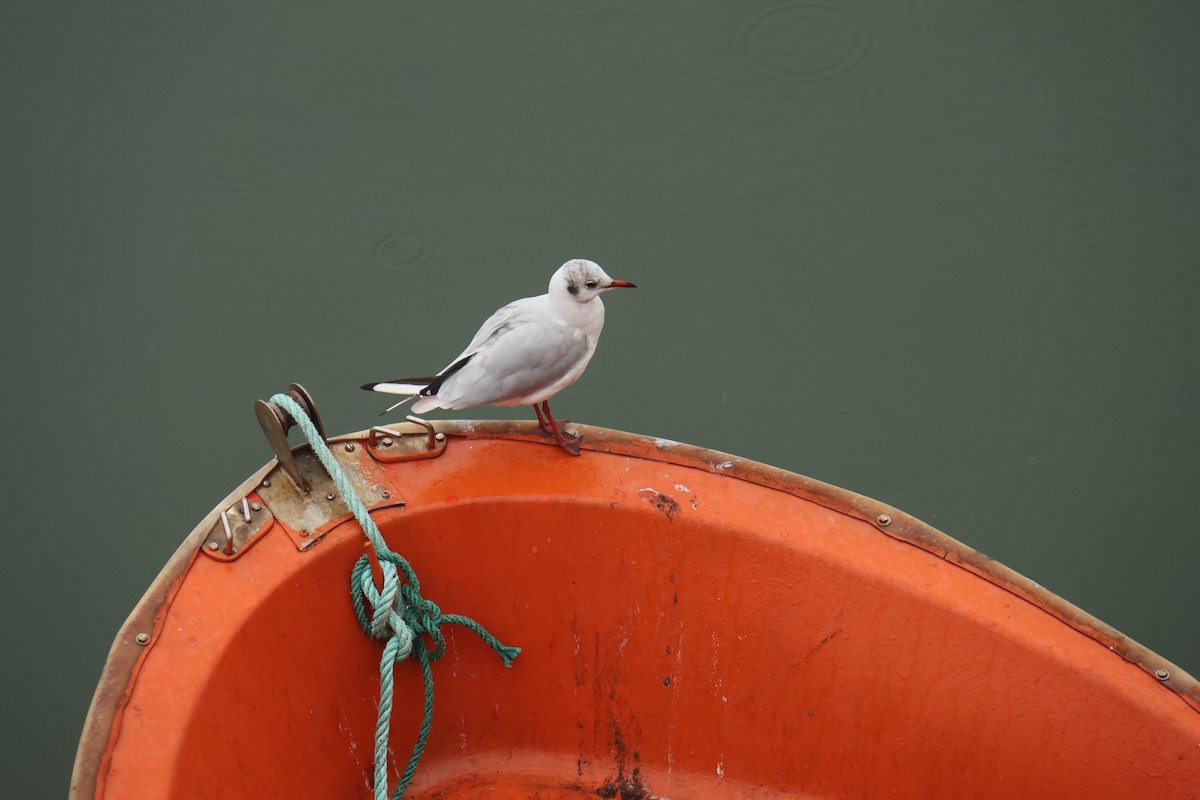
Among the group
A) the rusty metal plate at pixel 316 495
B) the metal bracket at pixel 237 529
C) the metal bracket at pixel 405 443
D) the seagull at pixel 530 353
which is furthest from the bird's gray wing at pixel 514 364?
the metal bracket at pixel 237 529

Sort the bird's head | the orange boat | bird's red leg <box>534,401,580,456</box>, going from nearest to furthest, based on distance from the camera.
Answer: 1. the orange boat
2. the bird's head
3. bird's red leg <box>534,401,580,456</box>

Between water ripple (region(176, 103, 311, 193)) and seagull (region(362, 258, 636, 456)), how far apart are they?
2.02m

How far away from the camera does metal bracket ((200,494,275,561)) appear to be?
2.08 m

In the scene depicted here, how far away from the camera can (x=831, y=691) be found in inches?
88.3

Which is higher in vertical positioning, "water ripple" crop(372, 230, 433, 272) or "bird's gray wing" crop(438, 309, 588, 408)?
"water ripple" crop(372, 230, 433, 272)

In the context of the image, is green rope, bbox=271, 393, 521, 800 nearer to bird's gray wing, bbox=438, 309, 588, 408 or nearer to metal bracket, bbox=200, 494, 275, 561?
metal bracket, bbox=200, 494, 275, 561

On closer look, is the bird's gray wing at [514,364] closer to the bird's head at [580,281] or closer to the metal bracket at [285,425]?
the bird's head at [580,281]

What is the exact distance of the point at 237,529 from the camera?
83.3 inches

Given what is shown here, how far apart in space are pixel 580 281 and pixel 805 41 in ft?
8.42

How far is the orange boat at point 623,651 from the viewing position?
77.7 inches

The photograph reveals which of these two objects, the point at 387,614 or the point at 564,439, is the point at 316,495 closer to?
the point at 387,614

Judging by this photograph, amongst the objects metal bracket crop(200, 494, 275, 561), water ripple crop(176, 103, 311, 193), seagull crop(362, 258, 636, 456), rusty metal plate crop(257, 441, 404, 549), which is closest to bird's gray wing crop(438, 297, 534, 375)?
seagull crop(362, 258, 636, 456)

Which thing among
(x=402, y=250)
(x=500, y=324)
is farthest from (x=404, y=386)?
(x=402, y=250)

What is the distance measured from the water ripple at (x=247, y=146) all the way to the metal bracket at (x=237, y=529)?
2.16 metres
